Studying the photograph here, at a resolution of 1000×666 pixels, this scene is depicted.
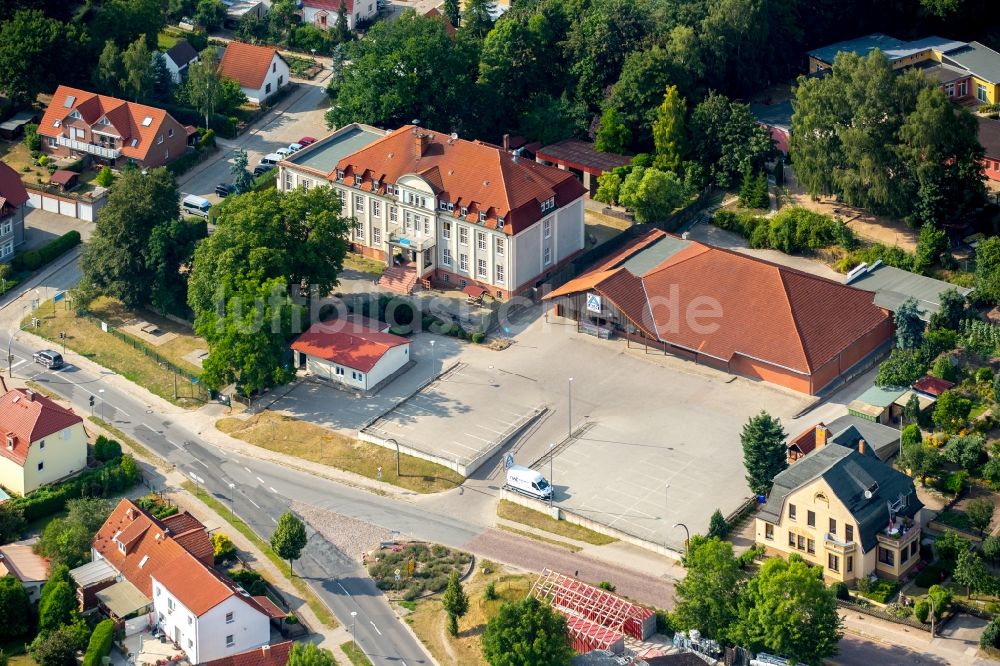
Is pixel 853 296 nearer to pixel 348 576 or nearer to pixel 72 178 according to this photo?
pixel 348 576

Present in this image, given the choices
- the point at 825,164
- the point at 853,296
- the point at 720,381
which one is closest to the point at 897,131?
the point at 825,164

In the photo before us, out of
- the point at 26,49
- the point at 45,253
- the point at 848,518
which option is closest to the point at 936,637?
the point at 848,518

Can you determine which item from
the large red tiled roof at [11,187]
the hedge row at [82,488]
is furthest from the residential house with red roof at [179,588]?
the large red tiled roof at [11,187]

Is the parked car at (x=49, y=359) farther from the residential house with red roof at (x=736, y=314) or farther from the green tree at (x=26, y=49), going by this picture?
the residential house with red roof at (x=736, y=314)

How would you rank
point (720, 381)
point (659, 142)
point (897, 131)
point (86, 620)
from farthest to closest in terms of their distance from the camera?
point (659, 142), point (897, 131), point (720, 381), point (86, 620)

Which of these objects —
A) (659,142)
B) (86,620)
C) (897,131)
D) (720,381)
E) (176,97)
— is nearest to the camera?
(86,620)

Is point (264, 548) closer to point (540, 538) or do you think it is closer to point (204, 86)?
point (540, 538)

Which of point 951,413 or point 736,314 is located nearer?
point 951,413
